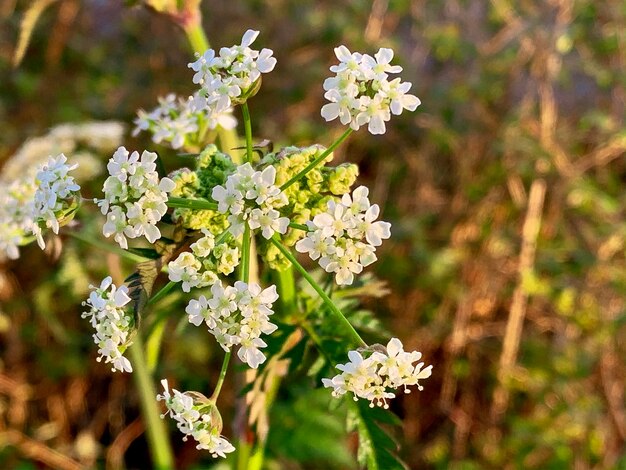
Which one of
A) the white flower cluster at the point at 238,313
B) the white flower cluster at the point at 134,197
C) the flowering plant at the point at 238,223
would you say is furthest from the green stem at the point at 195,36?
the white flower cluster at the point at 238,313

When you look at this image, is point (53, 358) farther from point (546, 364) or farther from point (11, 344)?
point (546, 364)

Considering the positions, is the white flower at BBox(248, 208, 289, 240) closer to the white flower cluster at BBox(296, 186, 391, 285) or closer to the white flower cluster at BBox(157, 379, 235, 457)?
the white flower cluster at BBox(296, 186, 391, 285)

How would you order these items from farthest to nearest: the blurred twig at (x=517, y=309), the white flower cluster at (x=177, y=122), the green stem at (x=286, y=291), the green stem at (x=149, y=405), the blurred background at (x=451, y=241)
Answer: the blurred twig at (x=517, y=309), the blurred background at (x=451, y=241), the green stem at (x=149, y=405), the white flower cluster at (x=177, y=122), the green stem at (x=286, y=291)

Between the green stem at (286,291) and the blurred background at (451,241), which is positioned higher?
the blurred background at (451,241)

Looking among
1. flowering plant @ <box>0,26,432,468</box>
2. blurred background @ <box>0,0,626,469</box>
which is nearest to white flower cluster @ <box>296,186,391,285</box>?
flowering plant @ <box>0,26,432,468</box>

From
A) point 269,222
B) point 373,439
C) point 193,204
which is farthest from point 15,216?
point 373,439

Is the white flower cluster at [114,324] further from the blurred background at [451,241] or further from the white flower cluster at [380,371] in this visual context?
the blurred background at [451,241]
